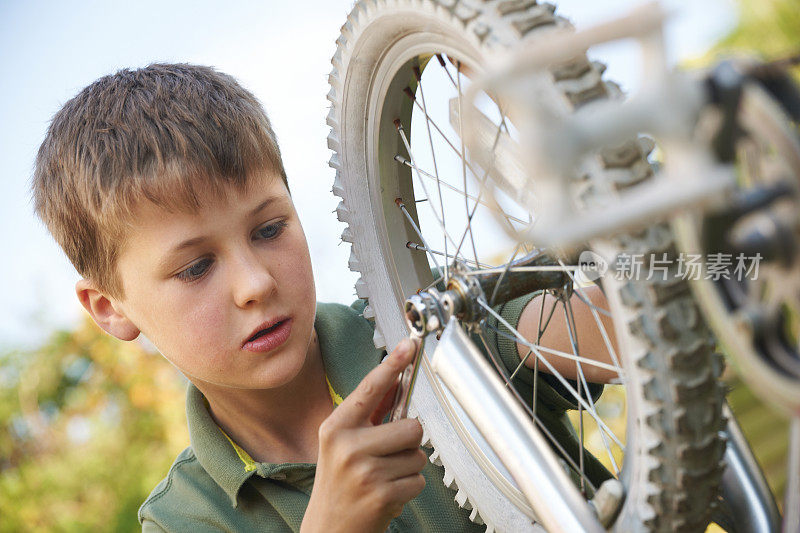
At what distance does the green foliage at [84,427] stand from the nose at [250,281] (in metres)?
1.69

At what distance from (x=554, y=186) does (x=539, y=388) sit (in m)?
0.55

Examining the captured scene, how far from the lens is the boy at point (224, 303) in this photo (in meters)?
0.63

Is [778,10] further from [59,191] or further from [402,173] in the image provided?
[59,191]

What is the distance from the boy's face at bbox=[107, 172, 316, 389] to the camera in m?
0.73

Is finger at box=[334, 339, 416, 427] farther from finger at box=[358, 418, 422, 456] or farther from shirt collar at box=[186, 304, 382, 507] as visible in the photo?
shirt collar at box=[186, 304, 382, 507]

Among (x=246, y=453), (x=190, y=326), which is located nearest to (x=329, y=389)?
(x=246, y=453)

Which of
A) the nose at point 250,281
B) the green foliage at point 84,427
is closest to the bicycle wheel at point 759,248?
the nose at point 250,281

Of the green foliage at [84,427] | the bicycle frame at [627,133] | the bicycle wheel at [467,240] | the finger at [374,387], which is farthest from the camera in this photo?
the green foliage at [84,427]

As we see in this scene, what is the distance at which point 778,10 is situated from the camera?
8.01 ft

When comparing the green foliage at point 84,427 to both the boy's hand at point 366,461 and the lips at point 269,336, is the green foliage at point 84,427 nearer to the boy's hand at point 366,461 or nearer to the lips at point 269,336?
the lips at point 269,336

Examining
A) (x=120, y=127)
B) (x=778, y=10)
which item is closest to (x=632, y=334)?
(x=120, y=127)

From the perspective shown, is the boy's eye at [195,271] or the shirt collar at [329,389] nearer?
the boy's eye at [195,271]

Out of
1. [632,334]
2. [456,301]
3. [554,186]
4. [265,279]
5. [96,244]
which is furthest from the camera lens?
[96,244]

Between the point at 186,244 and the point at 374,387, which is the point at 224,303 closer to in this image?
the point at 186,244
